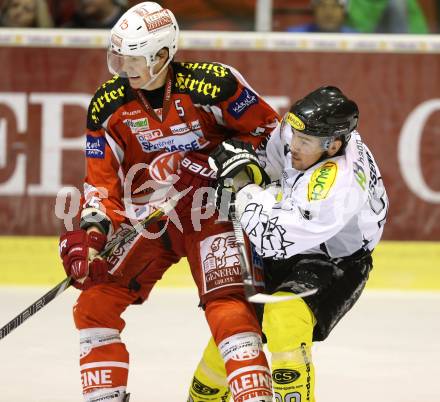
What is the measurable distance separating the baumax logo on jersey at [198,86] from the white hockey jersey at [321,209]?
1.18 feet

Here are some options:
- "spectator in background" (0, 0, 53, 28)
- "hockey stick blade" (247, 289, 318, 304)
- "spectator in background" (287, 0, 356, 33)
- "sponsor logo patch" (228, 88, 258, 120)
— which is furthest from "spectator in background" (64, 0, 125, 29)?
"hockey stick blade" (247, 289, 318, 304)

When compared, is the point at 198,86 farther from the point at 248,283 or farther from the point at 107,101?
the point at 248,283

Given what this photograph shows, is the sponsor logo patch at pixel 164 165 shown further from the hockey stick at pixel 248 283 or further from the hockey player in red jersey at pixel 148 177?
the hockey stick at pixel 248 283

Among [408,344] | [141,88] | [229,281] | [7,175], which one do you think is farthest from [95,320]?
[7,175]

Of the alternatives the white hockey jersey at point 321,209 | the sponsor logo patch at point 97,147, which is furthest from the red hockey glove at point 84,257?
the white hockey jersey at point 321,209

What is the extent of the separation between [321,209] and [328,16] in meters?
3.74

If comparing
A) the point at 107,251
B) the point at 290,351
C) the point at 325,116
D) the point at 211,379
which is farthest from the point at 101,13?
the point at 290,351

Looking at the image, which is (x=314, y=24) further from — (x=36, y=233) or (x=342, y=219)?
(x=342, y=219)

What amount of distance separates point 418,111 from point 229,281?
374cm

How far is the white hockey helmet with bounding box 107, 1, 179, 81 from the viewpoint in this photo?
4.12m

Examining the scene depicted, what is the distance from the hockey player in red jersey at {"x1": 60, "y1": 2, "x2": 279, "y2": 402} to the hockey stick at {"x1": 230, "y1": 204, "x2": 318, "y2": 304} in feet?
0.35

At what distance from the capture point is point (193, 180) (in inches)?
171

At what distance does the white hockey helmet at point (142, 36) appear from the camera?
412cm

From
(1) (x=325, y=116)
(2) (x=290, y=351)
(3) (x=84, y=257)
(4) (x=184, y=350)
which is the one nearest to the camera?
(2) (x=290, y=351)
